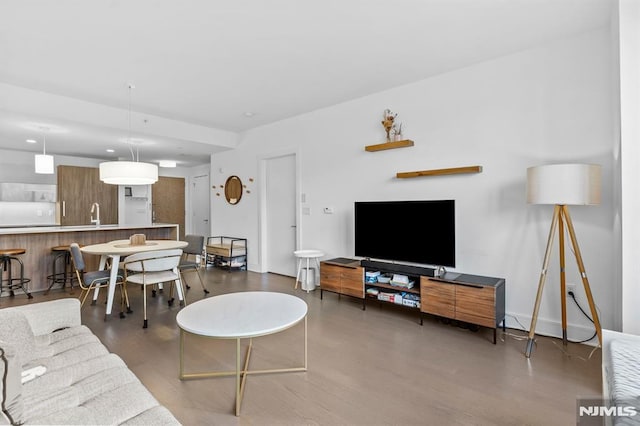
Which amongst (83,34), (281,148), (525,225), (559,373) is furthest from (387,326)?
(83,34)

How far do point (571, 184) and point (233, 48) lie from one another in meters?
2.99

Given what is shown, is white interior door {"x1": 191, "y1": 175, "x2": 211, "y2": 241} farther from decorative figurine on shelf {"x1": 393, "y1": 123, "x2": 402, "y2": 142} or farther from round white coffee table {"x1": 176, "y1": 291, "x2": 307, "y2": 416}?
round white coffee table {"x1": 176, "y1": 291, "x2": 307, "y2": 416}

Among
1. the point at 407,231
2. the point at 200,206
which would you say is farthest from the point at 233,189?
the point at 407,231

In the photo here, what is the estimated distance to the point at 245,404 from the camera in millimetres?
1938

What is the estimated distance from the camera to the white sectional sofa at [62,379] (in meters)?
1.16

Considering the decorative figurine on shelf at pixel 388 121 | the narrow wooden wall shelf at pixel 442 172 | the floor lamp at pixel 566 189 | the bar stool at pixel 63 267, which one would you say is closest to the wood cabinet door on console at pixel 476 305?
the floor lamp at pixel 566 189

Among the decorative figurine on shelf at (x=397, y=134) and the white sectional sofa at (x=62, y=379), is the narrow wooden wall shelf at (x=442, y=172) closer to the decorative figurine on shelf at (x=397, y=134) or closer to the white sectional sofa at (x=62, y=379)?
the decorative figurine on shelf at (x=397, y=134)

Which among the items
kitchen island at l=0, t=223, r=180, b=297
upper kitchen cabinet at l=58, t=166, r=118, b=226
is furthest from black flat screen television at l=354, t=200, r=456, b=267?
upper kitchen cabinet at l=58, t=166, r=118, b=226

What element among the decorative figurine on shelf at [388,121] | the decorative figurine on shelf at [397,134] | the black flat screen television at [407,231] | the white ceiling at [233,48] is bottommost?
the black flat screen television at [407,231]

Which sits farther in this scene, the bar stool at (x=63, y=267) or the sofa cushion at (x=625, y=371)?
the bar stool at (x=63, y=267)

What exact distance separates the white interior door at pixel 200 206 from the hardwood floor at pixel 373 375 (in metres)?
4.98

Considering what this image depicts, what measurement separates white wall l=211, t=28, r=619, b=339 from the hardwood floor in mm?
683

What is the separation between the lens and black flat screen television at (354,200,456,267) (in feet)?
10.7

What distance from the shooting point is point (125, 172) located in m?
3.64
